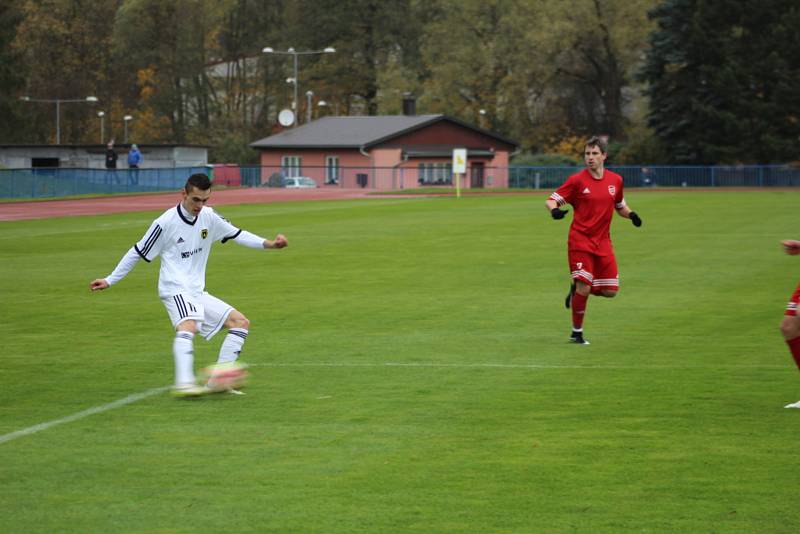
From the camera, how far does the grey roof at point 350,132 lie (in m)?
86.1

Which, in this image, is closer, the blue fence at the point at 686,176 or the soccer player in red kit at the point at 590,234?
the soccer player in red kit at the point at 590,234

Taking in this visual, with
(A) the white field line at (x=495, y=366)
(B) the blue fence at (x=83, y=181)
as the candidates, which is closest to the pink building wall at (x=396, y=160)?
(B) the blue fence at (x=83, y=181)

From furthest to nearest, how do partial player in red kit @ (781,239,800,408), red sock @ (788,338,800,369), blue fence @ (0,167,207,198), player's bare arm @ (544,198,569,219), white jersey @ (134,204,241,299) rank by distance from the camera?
1. blue fence @ (0,167,207,198)
2. player's bare arm @ (544,198,569,219)
3. white jersey @ (134,204,241,299)
4. red sock @ (788,338,800,369)
5. partial player in red kit @ (781,239,800,408)

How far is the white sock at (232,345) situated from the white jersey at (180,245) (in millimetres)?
442

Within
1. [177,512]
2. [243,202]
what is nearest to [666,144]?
[243,202]

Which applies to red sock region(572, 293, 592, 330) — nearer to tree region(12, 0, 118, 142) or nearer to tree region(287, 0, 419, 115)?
tree region(287, 0, 419, 115)

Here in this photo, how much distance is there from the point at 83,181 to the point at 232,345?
161 ft

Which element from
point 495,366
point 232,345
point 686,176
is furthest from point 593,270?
point 686,176

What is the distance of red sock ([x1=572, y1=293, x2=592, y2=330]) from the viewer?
546 inches

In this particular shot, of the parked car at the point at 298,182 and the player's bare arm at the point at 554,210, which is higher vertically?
the parked car at the point at 298,182

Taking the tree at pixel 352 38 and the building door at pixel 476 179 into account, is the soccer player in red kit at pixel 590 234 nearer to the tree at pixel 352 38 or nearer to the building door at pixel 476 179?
the building door at pixel 476 179

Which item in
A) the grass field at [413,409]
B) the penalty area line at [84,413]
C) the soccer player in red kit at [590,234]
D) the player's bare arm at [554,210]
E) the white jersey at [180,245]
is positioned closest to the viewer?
the grass field at [413,409]

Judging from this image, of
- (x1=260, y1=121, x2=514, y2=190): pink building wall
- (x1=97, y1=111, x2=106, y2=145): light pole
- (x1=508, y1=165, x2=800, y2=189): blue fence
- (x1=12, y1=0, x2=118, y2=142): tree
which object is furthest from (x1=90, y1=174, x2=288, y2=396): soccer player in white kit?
(x1=12, y1=0, x2=118, y2=142): tree

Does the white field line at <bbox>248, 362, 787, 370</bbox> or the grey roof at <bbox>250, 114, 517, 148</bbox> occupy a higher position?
the grey roof at <bbox>250, 114, 517, 148</bbox>
